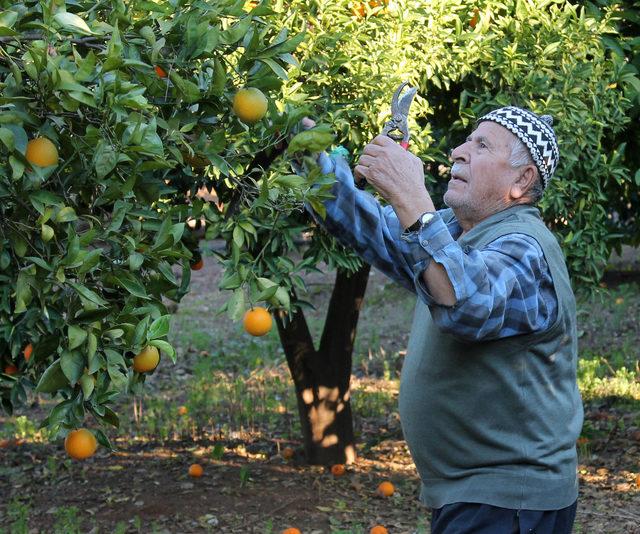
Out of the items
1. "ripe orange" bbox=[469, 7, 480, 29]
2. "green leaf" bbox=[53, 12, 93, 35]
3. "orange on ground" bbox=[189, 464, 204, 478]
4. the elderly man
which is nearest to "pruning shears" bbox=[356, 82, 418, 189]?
the elderly man

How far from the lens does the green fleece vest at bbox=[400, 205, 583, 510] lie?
2.23 m

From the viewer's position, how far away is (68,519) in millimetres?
4695

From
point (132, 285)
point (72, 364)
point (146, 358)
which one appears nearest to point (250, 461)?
point (146, 358)

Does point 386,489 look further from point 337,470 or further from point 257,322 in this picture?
point 257,322

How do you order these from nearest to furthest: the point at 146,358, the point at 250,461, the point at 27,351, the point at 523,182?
the point at 146,358 → the point at 523,182 → the point at 27,351 → the point at 250,461

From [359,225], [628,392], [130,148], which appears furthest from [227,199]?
[628,392]

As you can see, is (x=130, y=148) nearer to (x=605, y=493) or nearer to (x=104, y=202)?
(x=104, y=202)

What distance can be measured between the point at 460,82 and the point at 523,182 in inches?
85.0

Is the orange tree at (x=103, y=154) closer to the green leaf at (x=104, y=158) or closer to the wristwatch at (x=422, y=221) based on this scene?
the green leaf at (x=104, y=158)

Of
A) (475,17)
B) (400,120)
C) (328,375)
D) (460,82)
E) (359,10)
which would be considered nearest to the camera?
(400,120)

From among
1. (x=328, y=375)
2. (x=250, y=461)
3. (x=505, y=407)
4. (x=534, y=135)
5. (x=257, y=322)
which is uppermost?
(x=534, y=135)

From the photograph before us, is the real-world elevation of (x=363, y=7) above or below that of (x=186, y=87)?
above

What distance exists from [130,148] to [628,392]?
5345mm

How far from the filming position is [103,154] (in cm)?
196
